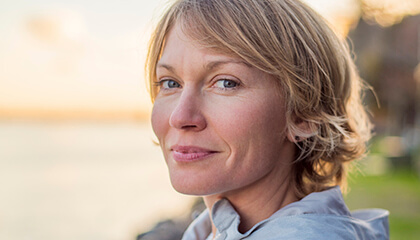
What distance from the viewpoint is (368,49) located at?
18.2 m

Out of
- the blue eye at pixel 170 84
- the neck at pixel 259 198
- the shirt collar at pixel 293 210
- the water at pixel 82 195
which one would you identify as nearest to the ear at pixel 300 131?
the neck at pixel 259 198

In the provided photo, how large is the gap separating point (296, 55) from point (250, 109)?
29 centimetres

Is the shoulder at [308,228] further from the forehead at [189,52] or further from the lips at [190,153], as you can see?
the forehead at [189,52]

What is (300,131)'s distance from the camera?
1875mm

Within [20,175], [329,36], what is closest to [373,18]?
[329,36]

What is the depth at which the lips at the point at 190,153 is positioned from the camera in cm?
172

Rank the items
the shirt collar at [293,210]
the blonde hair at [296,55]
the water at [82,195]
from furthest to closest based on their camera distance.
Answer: the water at [82,195], the blonde hair at [296,55], the shirt collar at [293,210]

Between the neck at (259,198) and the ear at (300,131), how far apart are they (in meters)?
0.14

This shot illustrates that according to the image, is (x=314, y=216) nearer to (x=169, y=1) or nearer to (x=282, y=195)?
(x=282, y=195)

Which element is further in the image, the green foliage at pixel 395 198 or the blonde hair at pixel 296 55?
the green foliage at pixel 395 198

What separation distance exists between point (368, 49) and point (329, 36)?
57.5 ft

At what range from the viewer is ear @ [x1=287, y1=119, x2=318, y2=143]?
6.07 ft

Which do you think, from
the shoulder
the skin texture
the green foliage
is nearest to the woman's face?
the skin texture

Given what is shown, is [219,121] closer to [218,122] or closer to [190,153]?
[218,122]
